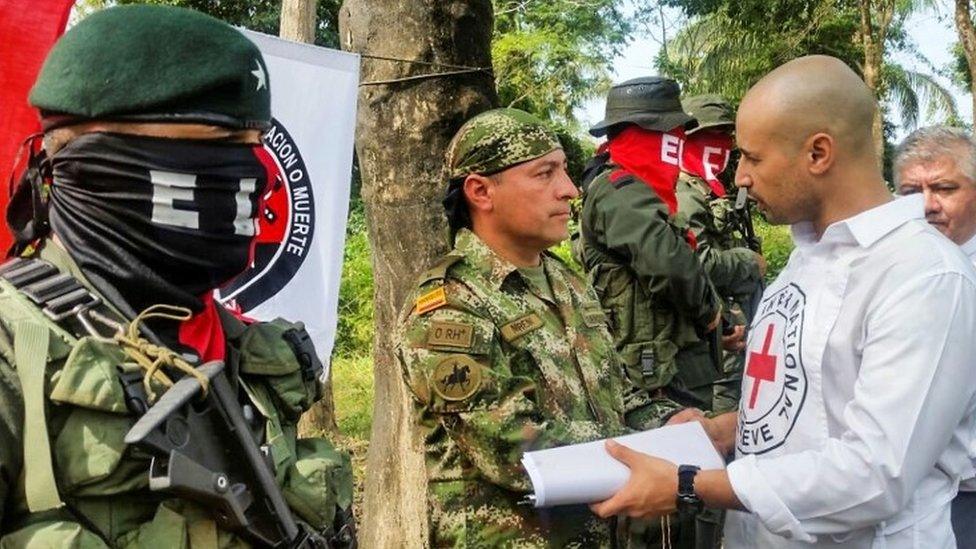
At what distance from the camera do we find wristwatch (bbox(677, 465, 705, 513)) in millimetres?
2193

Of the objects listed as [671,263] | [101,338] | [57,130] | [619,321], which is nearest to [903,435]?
[101,338]

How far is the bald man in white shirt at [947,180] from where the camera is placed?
3.41 meters

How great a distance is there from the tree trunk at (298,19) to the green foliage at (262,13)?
12.9m

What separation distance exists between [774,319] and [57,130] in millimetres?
1528

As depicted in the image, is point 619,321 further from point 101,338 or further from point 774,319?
point 101,338

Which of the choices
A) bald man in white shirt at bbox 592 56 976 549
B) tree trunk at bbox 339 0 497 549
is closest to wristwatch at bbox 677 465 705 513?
bald man in white shirt at bbox 592 56 976 549

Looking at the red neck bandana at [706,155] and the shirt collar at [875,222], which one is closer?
the shirt collar at [875,222]

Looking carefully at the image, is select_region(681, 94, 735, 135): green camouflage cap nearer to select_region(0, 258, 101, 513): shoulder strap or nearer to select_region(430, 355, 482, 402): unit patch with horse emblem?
select_region(430, 355, 482, 402): unit patch with horse emblem

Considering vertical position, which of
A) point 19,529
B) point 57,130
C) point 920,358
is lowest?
point 19,529

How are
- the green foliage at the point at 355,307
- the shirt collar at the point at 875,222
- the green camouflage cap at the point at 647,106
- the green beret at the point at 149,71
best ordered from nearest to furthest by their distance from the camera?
the green beret at the point at 149,71 → the shirt collar at the point at 875,222 → the green camouflage cap at the point at 647,106 → the green foliage at the point at 355,307

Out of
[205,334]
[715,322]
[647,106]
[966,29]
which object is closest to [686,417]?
[205,334]

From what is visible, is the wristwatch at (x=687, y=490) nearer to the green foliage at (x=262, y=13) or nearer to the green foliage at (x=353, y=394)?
the green foliage at (x=353, y=394)

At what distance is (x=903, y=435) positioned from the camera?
1968 millimetres

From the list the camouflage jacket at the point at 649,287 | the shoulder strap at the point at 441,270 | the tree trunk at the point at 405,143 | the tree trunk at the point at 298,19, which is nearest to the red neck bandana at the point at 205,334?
the shoulder strap at the point at 441,270
